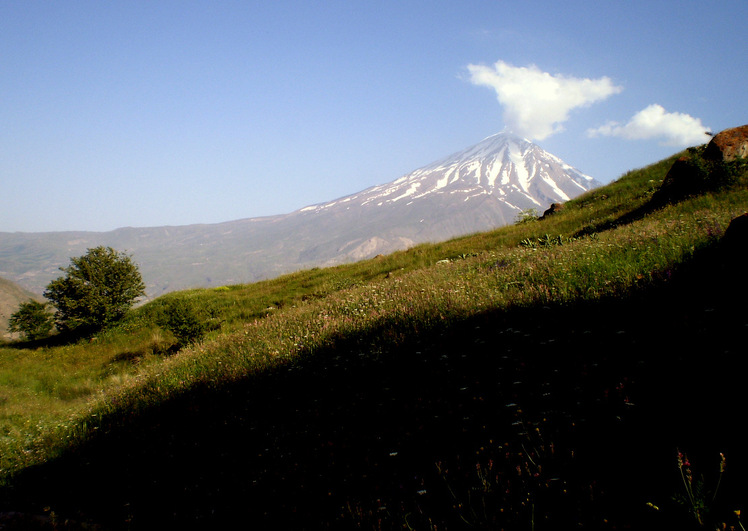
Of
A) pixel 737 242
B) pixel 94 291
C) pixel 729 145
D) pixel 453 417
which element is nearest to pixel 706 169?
pixel 729 145

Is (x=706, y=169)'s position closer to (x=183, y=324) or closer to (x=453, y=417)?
(x=453, y=417)

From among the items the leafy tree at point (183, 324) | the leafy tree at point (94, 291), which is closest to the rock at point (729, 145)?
the leafy tree at point (183, 324)

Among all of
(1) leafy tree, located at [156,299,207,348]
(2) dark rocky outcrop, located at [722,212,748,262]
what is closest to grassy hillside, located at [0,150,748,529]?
(2) dark rocky outcrop, located at [722,212,748,262]

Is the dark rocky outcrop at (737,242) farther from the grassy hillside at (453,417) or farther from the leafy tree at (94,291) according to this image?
the leafy tree at (94,291)

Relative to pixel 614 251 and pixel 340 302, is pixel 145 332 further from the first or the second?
pixel 614 251

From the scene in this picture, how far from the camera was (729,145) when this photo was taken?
539 inches

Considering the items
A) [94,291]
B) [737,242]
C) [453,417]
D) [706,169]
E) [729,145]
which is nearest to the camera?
[453,417]

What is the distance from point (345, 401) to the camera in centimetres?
414

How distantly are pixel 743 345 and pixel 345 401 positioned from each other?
343cm

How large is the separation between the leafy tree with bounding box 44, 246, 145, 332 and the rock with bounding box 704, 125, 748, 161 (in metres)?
26.7

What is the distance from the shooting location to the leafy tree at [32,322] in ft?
65.6

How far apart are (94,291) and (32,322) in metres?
4.95

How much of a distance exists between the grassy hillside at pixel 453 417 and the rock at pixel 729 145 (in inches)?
352

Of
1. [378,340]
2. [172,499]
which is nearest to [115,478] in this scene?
[172,499]
